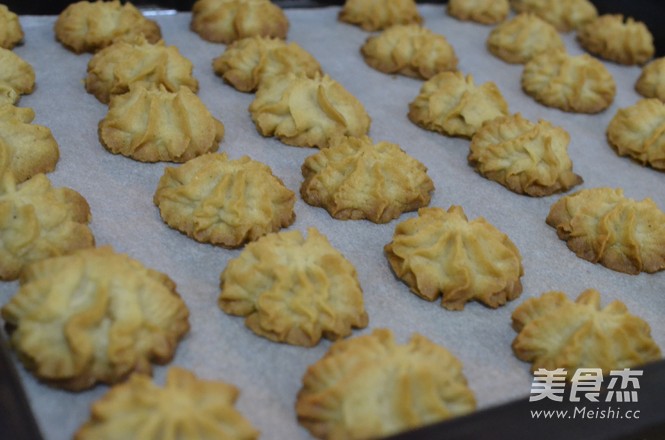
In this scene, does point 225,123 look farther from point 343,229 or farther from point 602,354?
point 602,354

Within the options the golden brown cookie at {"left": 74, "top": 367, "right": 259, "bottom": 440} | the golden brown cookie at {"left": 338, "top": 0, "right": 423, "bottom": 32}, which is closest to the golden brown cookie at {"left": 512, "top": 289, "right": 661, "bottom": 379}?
the golden brown cookie at {"left": 74, "top": 367, "right": 259, "bottom": 440}

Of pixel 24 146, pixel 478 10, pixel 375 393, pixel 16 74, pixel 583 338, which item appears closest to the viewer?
pixel 375 393

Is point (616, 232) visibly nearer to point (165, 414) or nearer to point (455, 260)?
point (455, 260)

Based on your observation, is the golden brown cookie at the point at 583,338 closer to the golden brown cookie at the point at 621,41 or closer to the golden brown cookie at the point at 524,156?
the golden brown cookie at the point at 524,156

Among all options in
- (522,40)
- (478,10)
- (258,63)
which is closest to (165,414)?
(258,63)

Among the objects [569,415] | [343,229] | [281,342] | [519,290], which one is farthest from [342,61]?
[569,415]

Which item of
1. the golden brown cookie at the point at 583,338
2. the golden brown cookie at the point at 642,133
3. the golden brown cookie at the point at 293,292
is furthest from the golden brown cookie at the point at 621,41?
the golden brown cookie at the point at 293,292
